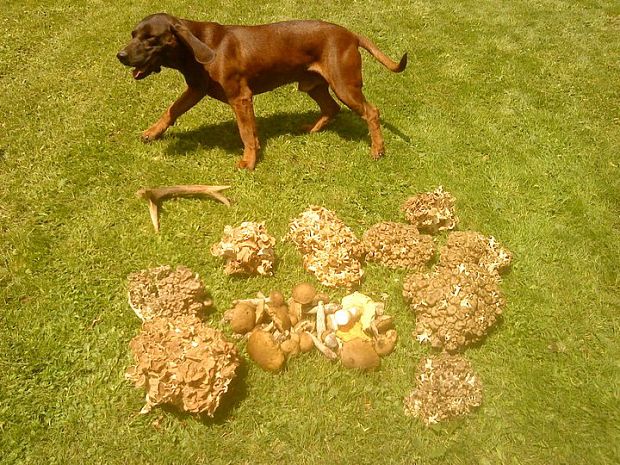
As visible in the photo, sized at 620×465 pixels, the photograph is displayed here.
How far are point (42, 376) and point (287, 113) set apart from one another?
4622 mm

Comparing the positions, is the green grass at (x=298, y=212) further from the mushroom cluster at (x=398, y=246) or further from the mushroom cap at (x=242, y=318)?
the mushroom cap at (x=242, y=318)

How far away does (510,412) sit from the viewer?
371 centimetres

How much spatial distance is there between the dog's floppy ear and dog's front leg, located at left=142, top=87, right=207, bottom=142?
546 millimetres

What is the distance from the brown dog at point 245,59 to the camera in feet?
16.7

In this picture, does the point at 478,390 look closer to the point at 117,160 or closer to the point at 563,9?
the point at 117,160

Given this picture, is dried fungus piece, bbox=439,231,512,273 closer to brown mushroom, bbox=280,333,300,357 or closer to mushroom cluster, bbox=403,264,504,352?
mushroom cluster, bbox=403,264,504,352

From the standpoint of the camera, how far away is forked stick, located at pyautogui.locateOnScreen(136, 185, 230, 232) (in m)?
5.00

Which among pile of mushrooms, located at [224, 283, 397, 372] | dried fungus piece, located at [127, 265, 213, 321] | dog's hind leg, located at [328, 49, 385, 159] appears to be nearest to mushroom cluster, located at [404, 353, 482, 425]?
pile of mushrooms, located at [224, 283, 397, 372]

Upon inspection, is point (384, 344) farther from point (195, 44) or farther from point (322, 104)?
point (322, 104)

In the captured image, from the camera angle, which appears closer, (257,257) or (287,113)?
(257,257)

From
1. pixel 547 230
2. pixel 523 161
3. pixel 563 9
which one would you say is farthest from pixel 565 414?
pixel 563 9

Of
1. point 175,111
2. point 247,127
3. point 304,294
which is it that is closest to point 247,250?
point 304,294

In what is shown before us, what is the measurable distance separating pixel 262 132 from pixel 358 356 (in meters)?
3.70

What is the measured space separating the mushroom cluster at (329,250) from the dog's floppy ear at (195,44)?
2014 mm
